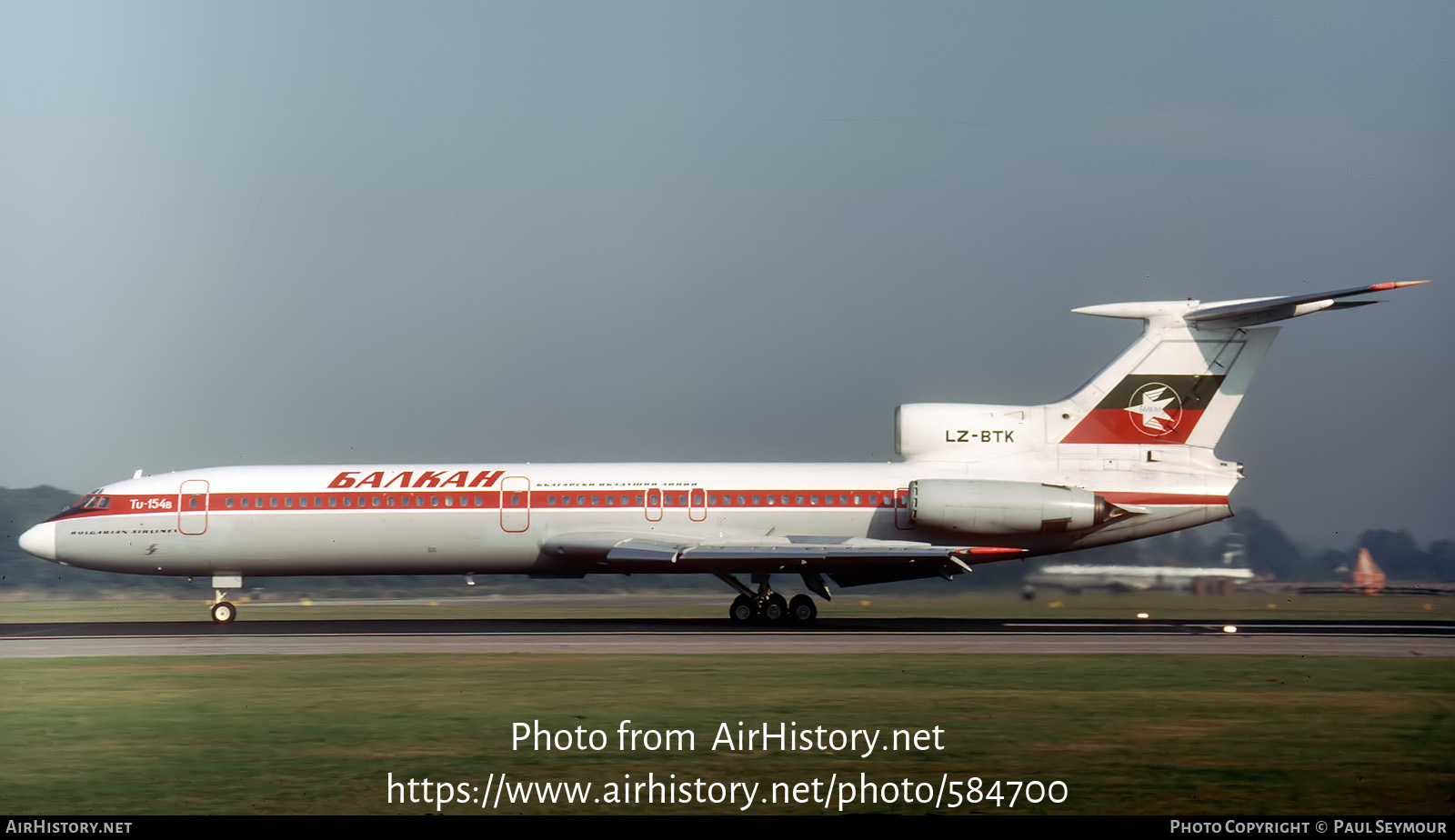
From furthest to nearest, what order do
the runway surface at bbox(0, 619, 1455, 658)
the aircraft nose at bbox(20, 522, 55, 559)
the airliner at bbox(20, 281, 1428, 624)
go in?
1. the aircraft nose at bbox(20, 522, 55, 559)
2. the airliner at bbox(20, 281, 1428, 624)
3. the runway surface at bbox(0, 619, 1455, 658)

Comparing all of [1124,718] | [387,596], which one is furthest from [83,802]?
[387,596]

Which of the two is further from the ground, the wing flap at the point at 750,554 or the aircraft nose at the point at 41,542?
the aircraft nose at the point at 41,542

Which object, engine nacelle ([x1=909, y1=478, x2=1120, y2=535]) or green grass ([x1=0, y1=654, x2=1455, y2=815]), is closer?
green grass ([x1=0, y1=654, x2=1455, y2=815])

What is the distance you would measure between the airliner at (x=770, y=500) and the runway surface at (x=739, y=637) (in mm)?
1613

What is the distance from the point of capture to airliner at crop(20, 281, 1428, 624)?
3094 cm

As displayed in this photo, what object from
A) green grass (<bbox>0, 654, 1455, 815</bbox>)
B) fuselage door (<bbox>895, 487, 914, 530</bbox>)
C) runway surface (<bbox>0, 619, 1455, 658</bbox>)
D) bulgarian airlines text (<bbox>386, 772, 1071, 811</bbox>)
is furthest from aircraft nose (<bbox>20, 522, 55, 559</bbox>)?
bulgarian airlines text (<bbox>386, 772, 1071, 811</bbox>)

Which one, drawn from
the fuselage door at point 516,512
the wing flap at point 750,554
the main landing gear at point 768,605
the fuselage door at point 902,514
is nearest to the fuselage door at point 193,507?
the fuselage door at point 516,512

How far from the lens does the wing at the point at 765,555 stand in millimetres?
29219

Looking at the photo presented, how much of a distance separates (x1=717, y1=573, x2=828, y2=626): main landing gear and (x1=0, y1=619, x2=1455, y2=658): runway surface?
559 mm

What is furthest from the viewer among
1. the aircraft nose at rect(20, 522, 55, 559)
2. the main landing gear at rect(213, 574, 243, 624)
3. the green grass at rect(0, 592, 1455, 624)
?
the green grass at rect(0, 592, 1455, 624)

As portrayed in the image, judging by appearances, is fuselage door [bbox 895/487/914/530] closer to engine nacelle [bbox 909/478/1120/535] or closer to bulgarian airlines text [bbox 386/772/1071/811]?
engine nacelle [bbox 909/478/1120/535]

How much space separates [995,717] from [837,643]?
902cm

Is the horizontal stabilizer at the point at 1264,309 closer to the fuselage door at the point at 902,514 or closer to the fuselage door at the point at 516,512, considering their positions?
the fuselage door at the point at 902,514
